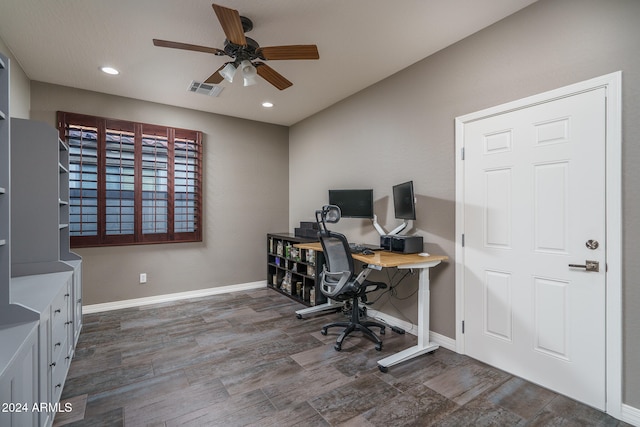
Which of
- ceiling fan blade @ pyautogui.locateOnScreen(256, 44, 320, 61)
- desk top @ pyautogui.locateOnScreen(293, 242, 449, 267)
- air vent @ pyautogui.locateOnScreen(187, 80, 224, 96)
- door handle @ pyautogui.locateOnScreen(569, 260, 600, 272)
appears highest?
air vent @ pyautogui.locateOnScreen(187, 80, 224, 96)

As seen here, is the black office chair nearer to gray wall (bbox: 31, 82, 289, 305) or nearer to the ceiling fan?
the ceiling fan

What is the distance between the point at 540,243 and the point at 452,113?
1350 millimetres

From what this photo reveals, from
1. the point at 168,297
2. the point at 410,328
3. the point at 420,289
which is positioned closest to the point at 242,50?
the point at 420,289

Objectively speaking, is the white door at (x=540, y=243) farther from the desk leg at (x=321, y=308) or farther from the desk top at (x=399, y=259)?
the desk leg at (x=321, y=308)

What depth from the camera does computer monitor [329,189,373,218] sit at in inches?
140

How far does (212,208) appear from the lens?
468cm

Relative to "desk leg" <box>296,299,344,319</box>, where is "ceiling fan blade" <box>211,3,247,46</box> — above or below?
above

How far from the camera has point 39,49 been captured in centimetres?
282

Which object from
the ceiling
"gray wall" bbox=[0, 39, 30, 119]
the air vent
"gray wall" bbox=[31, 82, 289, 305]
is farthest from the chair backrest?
"gray wall" bbox=[0, 39, 30, 119]

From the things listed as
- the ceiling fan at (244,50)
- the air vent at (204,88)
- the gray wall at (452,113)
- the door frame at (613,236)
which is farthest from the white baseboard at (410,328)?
the air vent at (204,88)

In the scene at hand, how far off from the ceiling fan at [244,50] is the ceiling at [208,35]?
233mm

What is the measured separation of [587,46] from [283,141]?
13.7ft

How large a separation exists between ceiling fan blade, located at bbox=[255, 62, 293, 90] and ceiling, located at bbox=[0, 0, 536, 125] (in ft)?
0.99

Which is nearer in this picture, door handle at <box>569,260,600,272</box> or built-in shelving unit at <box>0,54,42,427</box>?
built-in shelving unit at <box>0,54,42,427</box>
